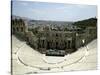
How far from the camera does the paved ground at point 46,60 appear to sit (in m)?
2.34

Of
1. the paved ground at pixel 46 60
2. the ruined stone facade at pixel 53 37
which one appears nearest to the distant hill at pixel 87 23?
the ruined stone facade at pixel 53 37

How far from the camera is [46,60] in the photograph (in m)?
2.46

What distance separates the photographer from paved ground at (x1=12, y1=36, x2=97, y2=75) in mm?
2340

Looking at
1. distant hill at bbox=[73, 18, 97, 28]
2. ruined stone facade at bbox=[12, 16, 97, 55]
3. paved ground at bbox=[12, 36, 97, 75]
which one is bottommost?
paved ground at bbox=[12, 36, 97, 75]

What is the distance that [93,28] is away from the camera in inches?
104

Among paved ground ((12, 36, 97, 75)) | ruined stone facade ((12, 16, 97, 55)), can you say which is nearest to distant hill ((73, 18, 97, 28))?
ruined stone facade ((12, 16, 97, 55))

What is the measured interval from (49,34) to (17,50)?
44cm

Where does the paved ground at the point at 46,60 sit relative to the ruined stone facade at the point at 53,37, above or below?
below

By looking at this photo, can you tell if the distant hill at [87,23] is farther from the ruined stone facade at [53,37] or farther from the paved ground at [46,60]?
the paved ground at [46,60]

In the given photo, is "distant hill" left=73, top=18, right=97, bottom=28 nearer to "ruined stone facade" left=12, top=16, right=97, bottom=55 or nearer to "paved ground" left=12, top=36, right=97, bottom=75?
"ruined stone facade" left=12, top=16, right=97, bottom=55

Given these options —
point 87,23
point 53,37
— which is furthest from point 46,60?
point 87,23

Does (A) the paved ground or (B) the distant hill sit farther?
(B) the distant hill

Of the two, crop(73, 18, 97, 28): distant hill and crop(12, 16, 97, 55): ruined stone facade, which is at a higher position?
crop(73, 18, 97, 28): distant hill

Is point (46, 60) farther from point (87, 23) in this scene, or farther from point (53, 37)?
point (87, 23)
